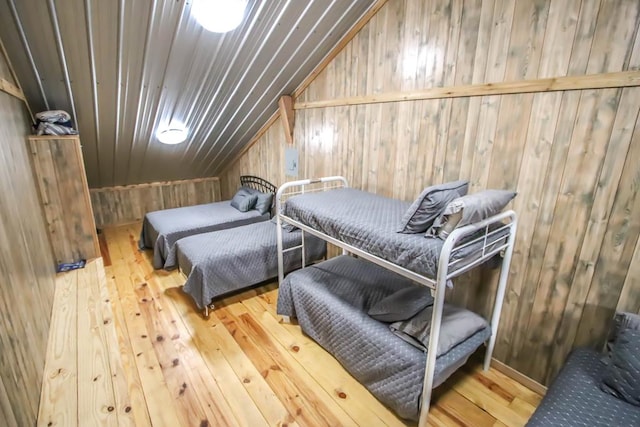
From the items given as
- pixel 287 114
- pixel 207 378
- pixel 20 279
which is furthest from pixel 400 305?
pixel 287 114

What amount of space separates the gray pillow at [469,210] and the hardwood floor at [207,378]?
3.60ft

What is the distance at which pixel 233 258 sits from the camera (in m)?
2.62

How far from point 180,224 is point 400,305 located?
263 cm

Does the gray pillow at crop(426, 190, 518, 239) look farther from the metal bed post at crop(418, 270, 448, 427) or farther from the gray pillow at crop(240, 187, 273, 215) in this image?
the gray pillow at crop(240, 187, 273, 215)

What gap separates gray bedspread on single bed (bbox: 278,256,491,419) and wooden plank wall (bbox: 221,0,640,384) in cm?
38

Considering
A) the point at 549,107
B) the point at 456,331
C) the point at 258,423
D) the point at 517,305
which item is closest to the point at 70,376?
the point at 258,423

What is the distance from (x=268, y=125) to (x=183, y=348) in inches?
110

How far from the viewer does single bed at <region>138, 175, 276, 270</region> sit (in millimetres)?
3182

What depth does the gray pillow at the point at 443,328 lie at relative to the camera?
160 cm

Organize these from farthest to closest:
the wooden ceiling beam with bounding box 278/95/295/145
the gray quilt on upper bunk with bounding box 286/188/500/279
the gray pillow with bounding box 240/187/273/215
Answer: the gray pillow with bounding box 240/187/273/215 < the wooden ceiling beam with bounding box 278/95/295/145 < the gray quilt on upper bunk with bounding box 286/188/500/279

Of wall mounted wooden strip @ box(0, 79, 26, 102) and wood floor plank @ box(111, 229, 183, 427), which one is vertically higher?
wall mounted wooden strip @ box(0, 79, 26, 102)

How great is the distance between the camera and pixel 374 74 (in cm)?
249

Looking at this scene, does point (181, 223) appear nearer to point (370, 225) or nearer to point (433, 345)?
point (370, 225)

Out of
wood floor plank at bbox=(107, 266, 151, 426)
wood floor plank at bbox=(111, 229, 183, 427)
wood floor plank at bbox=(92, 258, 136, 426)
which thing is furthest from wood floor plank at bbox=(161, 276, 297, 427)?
wood floor plank at bbox=(92, 258, 136, 426)
